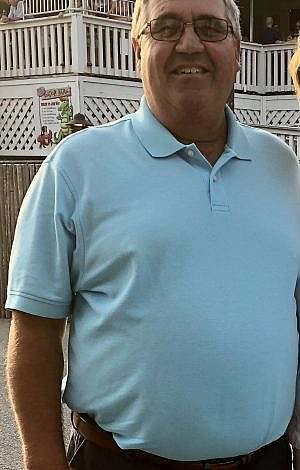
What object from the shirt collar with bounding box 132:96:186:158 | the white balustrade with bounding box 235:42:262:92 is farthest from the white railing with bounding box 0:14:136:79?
the shirt collar with bounding box 132:96:186:158

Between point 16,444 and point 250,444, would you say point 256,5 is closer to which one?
point 16,444

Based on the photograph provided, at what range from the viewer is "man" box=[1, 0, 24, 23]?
1419cm

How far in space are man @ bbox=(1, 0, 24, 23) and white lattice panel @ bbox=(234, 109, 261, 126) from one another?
4.51m

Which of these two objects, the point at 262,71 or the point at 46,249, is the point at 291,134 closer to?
the point at 262,71

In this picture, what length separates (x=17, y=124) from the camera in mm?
13344

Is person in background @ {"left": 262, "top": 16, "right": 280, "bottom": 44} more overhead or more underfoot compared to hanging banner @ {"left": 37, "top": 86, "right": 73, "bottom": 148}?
more overhead

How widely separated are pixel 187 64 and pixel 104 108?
428 inches

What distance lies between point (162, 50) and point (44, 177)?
1.57 ft

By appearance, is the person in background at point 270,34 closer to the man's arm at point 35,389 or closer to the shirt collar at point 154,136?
the shirt collar at point 154,136

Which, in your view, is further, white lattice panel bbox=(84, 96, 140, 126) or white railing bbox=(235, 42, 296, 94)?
white railing bbox=(235, 42, 296, 94)

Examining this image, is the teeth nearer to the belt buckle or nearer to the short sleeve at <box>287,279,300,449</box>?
the short sleeve at <box>287,279,300,449</box>

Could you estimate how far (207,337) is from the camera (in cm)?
196

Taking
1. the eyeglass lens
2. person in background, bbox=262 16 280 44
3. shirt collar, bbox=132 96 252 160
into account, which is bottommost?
shirt collar, bbox=132 96 252 160

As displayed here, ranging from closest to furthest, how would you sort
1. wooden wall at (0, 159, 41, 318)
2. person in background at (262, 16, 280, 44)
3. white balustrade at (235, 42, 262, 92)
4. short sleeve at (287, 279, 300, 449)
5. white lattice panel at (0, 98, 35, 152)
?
short sleeve at (287, 279, 300, 449) < wooden wall at (0, 159, 41, 318) < white lattice panel at (0, 98, 35, 152) < white balustrade at (235, 42, 262, 92) < person in background at (262, 16, 280, 44)
